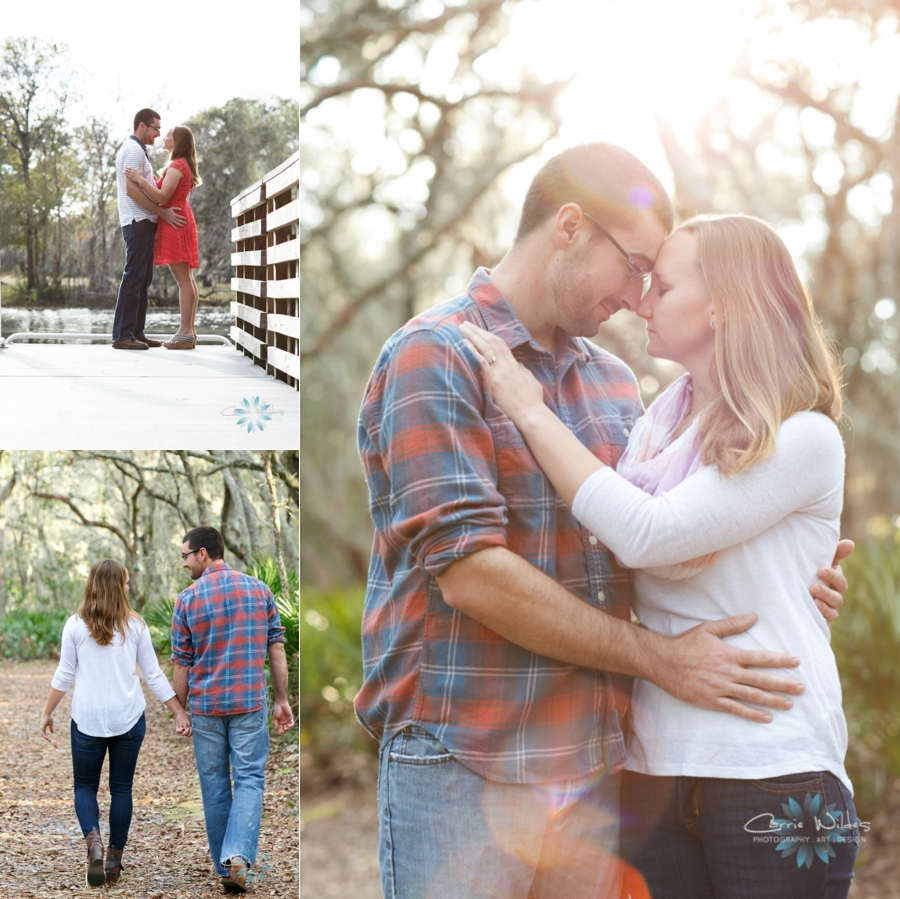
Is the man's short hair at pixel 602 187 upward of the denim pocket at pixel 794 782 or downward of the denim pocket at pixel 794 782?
upward

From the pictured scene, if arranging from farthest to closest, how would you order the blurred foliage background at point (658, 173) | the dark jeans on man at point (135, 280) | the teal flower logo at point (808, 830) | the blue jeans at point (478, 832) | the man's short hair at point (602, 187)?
the blurred foliage background at point (658, 173) < the dark jeans on man at point (135, 280) < the man's short hair at point (602, 187) < the blue jeans at point (478, 832) < the teal flower logo at point (808, 830)

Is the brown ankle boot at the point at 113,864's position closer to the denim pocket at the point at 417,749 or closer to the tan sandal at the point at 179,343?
the denim pocket at the point at 417,749

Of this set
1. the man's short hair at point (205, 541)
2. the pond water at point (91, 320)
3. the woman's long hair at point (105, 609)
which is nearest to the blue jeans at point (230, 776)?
the woman's long hair at point (105, 609)

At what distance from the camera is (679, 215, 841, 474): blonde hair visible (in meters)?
1.52

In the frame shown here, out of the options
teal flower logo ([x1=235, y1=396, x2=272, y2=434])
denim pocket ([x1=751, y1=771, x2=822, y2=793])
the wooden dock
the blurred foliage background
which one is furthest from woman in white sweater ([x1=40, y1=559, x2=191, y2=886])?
the blurred foliage background

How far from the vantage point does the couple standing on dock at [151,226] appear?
85.9 inches

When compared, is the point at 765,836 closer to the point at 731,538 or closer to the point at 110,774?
the point at 731,538

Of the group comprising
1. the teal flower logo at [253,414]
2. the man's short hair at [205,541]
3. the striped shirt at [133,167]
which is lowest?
the man's short hair at [205,541]

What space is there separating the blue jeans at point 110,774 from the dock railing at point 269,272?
933 mm

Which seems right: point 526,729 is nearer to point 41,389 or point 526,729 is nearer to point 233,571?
point 233,571

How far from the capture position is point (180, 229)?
7.34 ft

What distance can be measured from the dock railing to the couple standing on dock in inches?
4.4

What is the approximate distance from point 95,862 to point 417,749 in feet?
3.38

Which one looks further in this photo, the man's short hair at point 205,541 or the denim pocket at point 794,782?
the man's short hair at point 205,541
